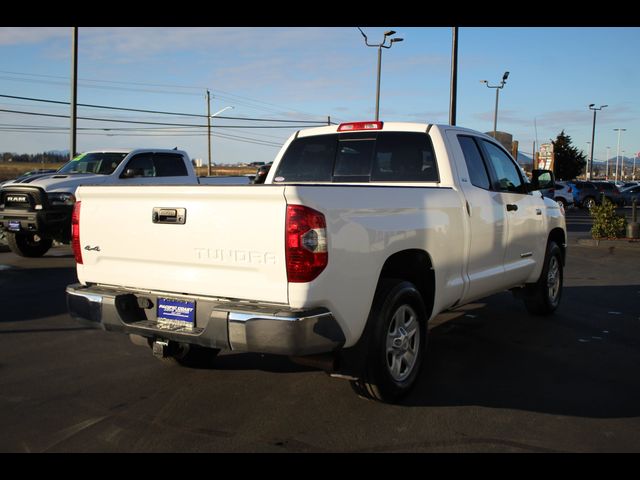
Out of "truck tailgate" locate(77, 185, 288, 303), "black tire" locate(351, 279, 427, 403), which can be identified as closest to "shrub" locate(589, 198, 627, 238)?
"black tire" locate(351, 279, 427, 403)

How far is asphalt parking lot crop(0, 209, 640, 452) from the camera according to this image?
146 inches

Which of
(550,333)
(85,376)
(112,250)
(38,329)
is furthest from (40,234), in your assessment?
(550,333)

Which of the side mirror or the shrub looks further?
the shrub

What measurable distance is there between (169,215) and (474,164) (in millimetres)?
2970


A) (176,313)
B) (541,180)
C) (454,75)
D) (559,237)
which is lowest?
(176,313)

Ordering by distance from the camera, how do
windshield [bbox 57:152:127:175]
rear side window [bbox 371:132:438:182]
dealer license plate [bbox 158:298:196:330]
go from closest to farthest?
dealer license plate [bbox 158:298:196:330] < rear side window [bbox 371:132:438:182] < windshield [bbox 57:152:127:175]

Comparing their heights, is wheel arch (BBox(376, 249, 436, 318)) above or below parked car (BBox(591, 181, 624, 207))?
below

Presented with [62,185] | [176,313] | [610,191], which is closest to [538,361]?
[176,313]

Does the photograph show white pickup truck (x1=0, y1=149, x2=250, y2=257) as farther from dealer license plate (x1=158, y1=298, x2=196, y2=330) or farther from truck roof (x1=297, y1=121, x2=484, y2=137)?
dealer license plate (x1=158, y1=298, x2=196, y2=330)

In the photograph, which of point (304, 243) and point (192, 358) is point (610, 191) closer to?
point (192, 358)

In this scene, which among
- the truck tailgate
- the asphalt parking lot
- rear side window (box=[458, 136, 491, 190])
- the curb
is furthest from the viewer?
the curb

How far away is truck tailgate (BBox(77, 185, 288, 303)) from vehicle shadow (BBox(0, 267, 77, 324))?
317 centimetres

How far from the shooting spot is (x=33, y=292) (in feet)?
27.7

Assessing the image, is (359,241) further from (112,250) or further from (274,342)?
(112,250)
